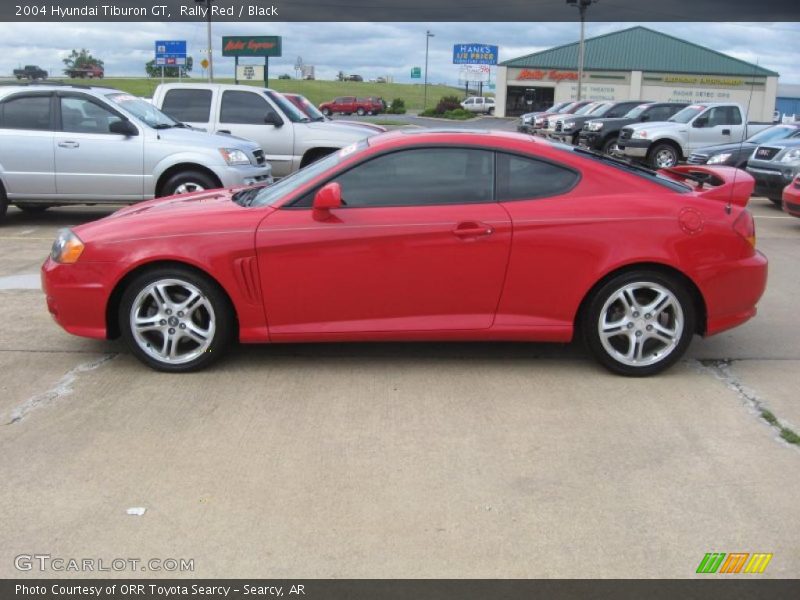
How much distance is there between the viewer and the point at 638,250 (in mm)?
5055

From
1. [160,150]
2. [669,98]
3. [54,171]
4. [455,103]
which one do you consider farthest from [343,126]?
[455,103]

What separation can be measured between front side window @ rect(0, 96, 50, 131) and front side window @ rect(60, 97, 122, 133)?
230mm

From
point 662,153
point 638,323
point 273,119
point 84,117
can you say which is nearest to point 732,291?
point 638,323

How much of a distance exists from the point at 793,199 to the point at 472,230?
769cm

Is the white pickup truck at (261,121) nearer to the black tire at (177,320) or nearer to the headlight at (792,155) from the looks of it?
the headlight at (792,155)

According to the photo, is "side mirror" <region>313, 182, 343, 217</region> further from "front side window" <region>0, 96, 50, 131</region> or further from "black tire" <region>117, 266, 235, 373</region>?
"front side window" <region>0, 96, 50, 131</region>

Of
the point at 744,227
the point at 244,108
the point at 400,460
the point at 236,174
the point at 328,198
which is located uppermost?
the point at 244,108

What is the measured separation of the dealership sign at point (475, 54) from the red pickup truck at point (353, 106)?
15.4 meters

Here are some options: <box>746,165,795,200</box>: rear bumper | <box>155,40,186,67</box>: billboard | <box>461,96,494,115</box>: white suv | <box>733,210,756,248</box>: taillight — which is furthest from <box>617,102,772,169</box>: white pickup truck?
<box>461,96,494,115</box>: white suv

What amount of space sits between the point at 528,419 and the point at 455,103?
70.9 m

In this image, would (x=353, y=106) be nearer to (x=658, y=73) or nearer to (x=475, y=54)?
(x=475, y=54)

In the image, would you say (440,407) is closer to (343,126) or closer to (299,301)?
(299,301)

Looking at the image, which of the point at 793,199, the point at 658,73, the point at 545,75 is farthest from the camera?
the point at 545,75

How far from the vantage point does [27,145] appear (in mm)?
10523
